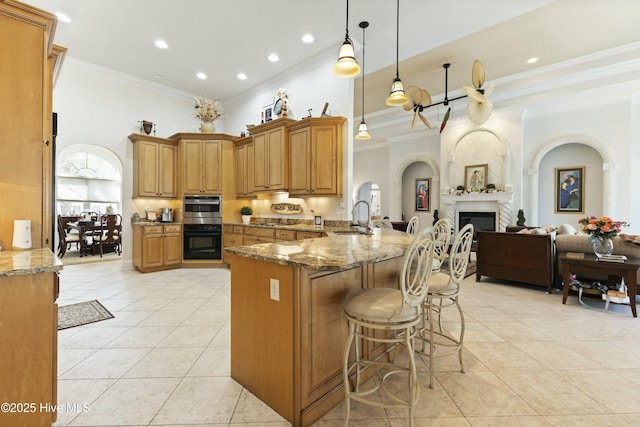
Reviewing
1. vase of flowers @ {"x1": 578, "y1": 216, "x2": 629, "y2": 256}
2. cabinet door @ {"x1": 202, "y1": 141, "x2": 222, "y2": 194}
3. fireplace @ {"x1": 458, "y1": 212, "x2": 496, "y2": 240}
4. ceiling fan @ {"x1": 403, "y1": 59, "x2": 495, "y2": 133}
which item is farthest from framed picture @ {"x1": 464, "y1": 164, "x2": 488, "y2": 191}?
cabinet door @ {"x1": 202, "y1": 141, "x2": 222, "y2": 194}

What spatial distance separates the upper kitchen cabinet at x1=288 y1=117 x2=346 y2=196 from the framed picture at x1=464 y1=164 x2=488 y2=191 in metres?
4.85

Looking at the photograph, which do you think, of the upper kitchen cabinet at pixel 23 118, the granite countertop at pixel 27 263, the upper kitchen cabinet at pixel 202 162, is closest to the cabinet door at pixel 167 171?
the upper kitchen cabinet at pixel 202 162

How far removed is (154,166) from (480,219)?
26.6 feet

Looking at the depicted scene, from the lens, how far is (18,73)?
6.63ft

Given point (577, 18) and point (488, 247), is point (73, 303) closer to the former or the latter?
point (488, 247)

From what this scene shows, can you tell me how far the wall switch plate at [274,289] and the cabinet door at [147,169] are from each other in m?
5.29

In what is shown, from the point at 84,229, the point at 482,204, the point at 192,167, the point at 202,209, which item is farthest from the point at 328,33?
the point at 84,229

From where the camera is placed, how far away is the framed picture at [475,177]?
25.1 feet

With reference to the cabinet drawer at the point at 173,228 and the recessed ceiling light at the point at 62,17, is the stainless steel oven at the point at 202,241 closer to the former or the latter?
the cabinet drawer at the point at 173,228

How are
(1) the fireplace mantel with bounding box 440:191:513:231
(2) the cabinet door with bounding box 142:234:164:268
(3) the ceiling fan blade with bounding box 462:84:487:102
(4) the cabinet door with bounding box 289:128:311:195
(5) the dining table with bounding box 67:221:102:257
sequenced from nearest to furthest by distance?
(3) the ceiling fan blade with bounding box 462:84:487:102 < (4) the cabinet door with bounding box 289:128:311:195 < (2) the cabinet door with bounding box 142:234:164:268 < (5) the dining table with bounding box 67:221:102:257 < (1) the fireplace mantel with bounding box 440:191:513:231

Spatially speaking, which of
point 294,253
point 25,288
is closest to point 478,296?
point 294,253

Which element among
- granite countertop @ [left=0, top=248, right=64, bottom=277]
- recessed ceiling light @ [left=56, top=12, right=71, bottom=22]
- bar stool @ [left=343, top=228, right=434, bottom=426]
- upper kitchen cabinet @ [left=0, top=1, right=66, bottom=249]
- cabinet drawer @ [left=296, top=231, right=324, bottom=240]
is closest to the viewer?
granite countertop @ [left=0, top=248, right=64, bottom=277]

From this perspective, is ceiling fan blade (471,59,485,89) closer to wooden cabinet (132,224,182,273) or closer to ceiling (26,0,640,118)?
ceiling (26,0,640,118)

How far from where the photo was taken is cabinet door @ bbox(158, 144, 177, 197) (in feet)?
19.8
